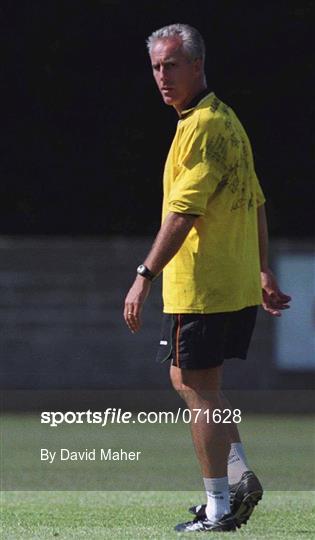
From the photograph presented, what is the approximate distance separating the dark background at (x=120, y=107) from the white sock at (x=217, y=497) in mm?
8730

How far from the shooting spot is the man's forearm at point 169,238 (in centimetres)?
697

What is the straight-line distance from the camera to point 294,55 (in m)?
15.9

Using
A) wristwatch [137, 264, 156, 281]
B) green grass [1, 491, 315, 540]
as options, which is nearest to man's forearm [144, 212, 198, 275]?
wristwatch [137, 264, 156, 281]

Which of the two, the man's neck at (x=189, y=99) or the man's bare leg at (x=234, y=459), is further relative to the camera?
the man's bare leg at (x=234, y=459)

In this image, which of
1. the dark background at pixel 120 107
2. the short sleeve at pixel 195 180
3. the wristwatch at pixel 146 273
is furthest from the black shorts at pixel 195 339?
the dark background at pixel 120 107

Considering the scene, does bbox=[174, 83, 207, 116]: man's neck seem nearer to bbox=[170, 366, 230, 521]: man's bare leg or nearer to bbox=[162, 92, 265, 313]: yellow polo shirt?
bbox=[162, 92, 265, 313]: yellow polo shirt

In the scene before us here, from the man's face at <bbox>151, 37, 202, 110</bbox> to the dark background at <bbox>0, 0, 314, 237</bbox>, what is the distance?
A: 27.7 ft

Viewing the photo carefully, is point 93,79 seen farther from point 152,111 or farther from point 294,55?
point 294,55

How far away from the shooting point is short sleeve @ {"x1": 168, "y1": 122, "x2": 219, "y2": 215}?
22.8ft

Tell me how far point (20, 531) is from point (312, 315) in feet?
26.1

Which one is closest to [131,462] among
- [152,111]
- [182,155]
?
[182,155]

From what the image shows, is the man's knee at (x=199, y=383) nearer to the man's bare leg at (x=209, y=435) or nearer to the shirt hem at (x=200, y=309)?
the man's bare leg at (x=209, y=435)

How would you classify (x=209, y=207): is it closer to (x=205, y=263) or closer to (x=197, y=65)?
(x=205, y=263)

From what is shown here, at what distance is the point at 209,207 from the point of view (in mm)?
7121
